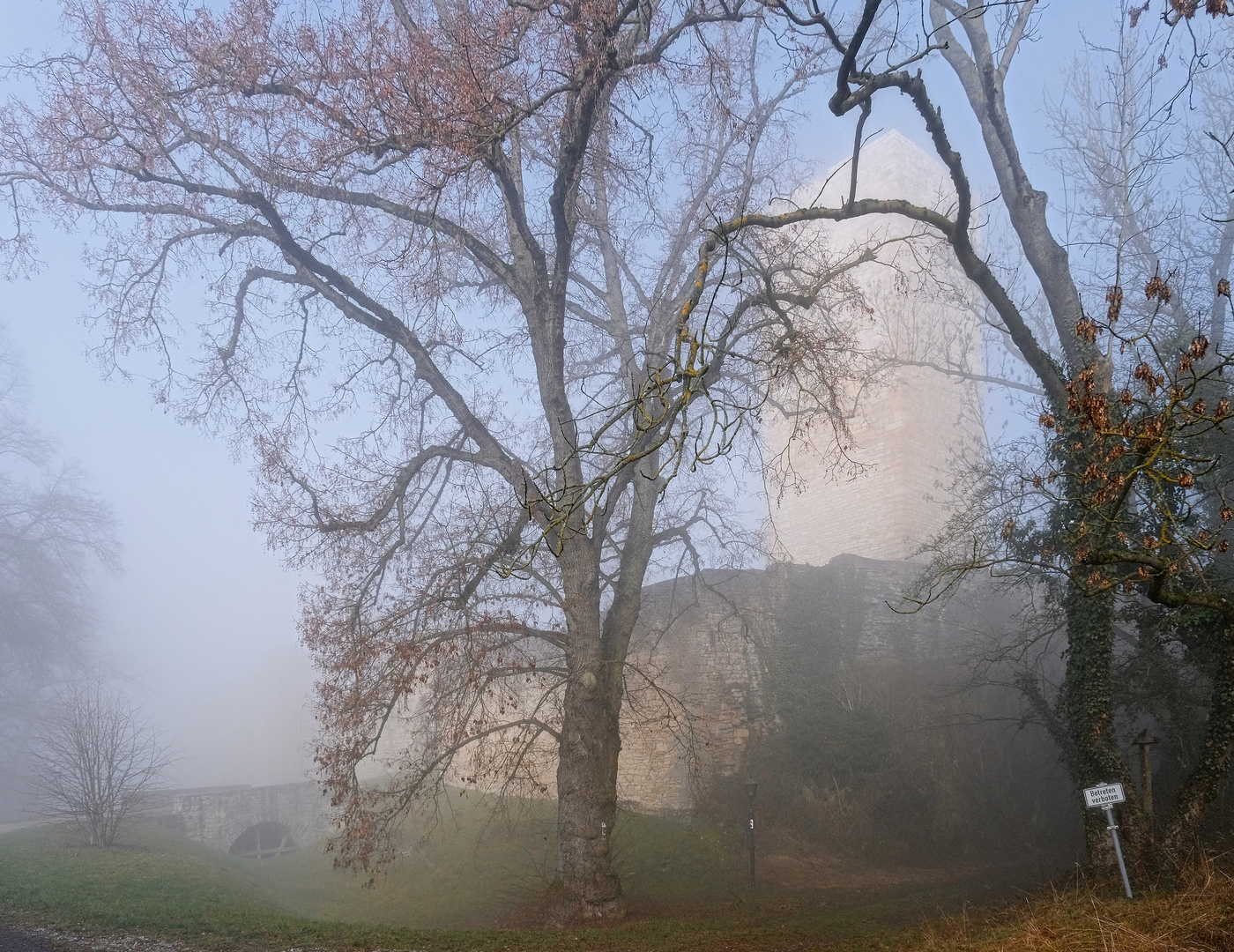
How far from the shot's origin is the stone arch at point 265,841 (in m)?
22.2

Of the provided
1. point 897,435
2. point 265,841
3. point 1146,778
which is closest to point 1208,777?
point 1146,778

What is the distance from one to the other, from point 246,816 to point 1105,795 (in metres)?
21.5

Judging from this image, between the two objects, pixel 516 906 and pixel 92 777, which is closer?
pixel 516 906

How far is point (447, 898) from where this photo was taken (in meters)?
13.3

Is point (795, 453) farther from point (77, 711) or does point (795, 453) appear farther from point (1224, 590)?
point (77, 711)

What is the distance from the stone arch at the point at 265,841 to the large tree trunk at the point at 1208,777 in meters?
21.0

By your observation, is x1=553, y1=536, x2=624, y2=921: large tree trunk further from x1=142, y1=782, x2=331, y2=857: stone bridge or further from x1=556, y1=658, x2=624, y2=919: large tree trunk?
x1=142, y1=782, x2=331, y2=857: stone bridge

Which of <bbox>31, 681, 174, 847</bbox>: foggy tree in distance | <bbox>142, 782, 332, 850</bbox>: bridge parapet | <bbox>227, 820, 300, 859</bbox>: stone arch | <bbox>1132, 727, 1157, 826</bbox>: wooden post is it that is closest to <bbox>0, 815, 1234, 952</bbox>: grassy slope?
<bbox>31, 681, 174, 847</bbox>: foggy tree in distance

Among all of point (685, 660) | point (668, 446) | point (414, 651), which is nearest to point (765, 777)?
point (685, 660)

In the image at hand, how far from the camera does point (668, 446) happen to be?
1334 cm

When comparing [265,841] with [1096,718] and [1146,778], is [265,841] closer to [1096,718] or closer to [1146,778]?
[1096,718]

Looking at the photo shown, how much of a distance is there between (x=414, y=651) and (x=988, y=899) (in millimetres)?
6779

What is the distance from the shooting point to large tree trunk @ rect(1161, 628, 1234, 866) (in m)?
7.25

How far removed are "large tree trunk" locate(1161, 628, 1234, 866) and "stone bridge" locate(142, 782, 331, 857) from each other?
1826cm
